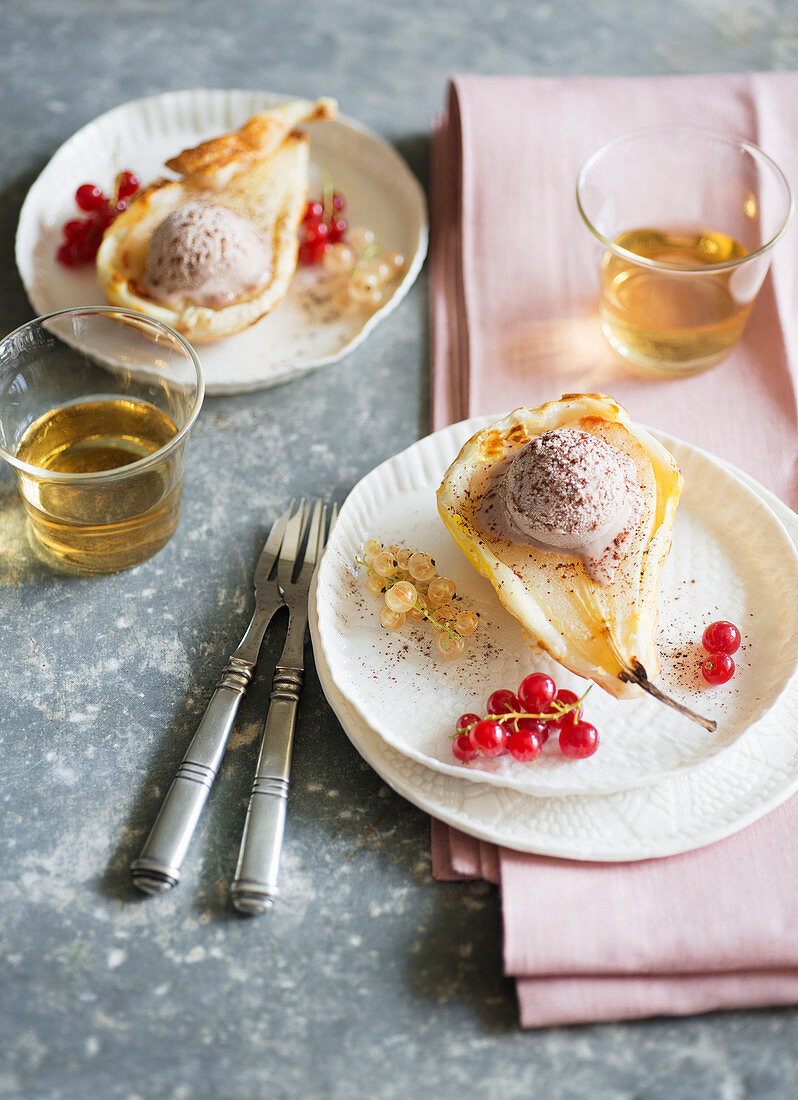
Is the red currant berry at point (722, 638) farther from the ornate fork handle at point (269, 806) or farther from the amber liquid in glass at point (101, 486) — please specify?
the amber liquid in glass at point (101, 486)

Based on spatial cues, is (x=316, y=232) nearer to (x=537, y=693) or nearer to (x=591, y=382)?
(x=591, y=382)

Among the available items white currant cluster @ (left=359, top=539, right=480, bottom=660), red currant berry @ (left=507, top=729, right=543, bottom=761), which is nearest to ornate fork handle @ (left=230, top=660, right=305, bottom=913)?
white currant cluster @ (left=359, top=539, right=480, bottom=660)

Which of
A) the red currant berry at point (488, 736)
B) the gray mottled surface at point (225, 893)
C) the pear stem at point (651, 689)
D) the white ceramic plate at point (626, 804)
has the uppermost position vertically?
the pear stem at point (651, 689)

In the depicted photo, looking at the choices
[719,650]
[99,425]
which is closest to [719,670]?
[719,650]

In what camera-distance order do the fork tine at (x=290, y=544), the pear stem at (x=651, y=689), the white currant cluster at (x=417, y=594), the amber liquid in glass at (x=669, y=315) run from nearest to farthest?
the pear stem at (x=651, y=689)
the white currant cluster at (x=417, y=594)
the fork tine at (x=290, y=544)
the amber liquid in glass at (x=669, y=315)

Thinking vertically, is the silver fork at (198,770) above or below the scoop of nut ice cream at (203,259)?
below

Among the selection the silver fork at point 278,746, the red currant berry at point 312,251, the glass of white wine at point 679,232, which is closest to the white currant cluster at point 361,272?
the red currant berry at point 312,251
